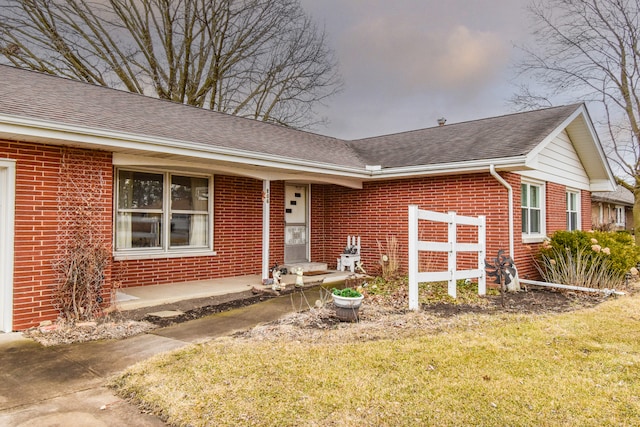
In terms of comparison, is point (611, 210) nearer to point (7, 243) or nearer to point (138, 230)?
point (138, 230)

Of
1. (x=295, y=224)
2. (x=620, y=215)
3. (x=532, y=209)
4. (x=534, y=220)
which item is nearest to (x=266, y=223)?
(x=295, y=224)

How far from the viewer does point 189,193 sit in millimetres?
9047

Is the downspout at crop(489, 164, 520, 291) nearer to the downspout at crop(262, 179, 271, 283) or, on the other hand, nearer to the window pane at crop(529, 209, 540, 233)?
the window pane at crop(529, 209, 540, 233)

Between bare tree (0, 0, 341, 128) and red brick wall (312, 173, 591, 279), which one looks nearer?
red brick wall (312, 173, 591, 279)

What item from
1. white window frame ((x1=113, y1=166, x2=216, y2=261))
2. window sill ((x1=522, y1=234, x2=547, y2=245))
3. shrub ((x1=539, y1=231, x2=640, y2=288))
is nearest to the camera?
white window frame ((x1=113, y1=166, x2=216, y2=261))

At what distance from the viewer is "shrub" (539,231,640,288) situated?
8656 mm

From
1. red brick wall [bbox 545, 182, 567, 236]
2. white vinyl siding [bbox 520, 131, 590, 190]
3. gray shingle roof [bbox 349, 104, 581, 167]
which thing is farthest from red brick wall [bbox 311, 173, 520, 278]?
red brick wall [bbox 545, 182, 567, 236]

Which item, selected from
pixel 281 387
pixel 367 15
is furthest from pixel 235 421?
pixel 367 15

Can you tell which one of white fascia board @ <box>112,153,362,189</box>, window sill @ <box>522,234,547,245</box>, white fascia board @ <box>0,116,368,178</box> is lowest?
window sill @ <box>522,234,547,245</box>

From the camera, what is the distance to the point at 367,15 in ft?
47.0

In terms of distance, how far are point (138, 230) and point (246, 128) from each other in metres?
3.58

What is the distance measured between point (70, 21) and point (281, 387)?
20.2 m

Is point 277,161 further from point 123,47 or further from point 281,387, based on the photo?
point 123,47

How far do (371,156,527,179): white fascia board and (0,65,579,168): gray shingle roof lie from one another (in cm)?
16
